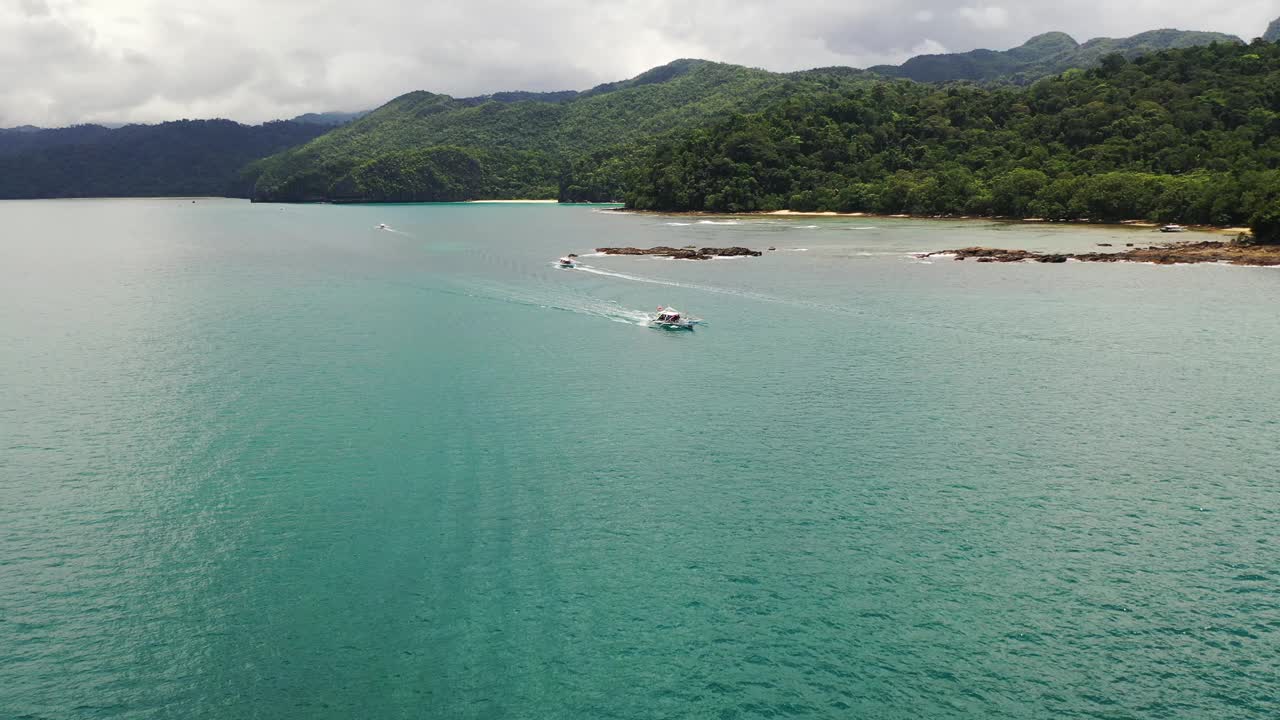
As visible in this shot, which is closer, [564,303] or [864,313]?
[864,313]

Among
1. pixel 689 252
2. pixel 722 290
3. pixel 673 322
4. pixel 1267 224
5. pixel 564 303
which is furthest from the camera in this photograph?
pixel 689 252

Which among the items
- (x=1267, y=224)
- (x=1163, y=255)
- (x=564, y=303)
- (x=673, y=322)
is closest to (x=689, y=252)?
(x=564, y=303)

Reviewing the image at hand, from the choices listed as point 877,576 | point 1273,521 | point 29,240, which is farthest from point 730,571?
point 29,240

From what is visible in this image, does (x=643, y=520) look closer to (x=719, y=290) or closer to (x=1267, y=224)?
(x=719, y=290)

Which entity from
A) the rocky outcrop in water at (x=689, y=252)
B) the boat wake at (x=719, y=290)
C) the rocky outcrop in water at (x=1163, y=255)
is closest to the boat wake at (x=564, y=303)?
the boat wake at (x=719, y=290)

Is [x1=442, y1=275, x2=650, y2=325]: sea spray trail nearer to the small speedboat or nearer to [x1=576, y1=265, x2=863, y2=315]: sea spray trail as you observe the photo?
the small speedboat

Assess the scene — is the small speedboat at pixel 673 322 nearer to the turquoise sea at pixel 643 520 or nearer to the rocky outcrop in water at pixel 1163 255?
the turquoise sea at pixel 643 520
